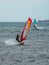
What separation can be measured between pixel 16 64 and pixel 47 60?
309 cm

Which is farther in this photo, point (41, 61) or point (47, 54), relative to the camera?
point (47, 54)

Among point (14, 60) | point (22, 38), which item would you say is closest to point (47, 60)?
point (14, 60)

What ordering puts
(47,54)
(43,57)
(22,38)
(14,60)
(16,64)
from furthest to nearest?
(22,38) → (47,54) → (43,57) → (14,60) → (16,64)

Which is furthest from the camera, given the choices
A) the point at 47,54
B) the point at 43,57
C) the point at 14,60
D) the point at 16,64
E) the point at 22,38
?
the point at 22,38

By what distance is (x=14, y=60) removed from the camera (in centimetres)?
2655

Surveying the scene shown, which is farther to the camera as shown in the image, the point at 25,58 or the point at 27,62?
the point at 25,58

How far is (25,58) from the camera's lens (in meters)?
27.6

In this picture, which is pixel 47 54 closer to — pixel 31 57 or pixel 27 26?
pixel 31 57

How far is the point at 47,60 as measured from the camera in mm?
26594

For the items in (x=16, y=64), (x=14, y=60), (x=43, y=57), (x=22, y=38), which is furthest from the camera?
(x=22, y=38)

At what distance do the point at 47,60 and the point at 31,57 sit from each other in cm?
202

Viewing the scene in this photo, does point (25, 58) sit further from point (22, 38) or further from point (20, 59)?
point (22, 38)

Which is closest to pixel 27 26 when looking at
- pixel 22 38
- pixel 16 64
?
pixel 22 38

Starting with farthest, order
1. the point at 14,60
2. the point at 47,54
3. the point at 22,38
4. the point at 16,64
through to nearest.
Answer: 1. the point at 22,38
2. the point at 47,54
3. the point at 14,60
4. the point at 16,64
